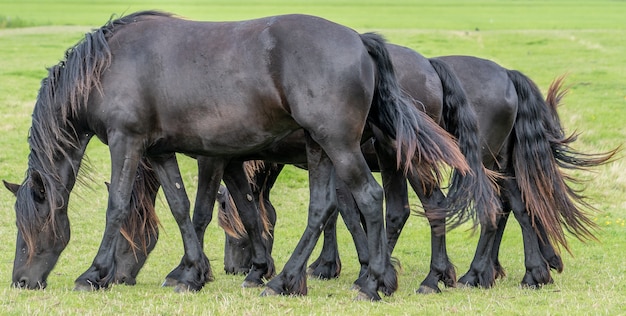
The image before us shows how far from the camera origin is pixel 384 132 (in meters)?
7.61

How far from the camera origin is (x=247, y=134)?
286 inches

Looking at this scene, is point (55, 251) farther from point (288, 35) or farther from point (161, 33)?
point (288, 35)

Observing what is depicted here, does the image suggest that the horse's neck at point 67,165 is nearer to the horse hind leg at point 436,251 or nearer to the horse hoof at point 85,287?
the horse hoof at point 85,287

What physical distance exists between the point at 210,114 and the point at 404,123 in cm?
154

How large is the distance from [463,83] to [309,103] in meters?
2.56

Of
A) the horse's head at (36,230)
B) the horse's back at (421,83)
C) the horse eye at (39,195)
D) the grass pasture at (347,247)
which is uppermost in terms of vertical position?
the horse's back at (421,83)

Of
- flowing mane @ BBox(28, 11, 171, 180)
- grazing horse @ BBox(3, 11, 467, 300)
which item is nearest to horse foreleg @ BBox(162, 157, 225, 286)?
grazing horse @ BBox(3, 11, 467, 300)

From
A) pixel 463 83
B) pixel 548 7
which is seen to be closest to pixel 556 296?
pixel 463 83

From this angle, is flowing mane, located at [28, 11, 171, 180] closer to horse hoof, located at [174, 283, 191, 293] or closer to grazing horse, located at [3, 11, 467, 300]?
grazing horse, located at [3, 11, 467, 300]

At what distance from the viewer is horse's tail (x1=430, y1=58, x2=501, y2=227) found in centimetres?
781

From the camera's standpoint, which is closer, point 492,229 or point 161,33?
point 161,33

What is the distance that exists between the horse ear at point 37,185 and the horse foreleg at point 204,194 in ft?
4.50

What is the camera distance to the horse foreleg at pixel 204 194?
8.30 metres

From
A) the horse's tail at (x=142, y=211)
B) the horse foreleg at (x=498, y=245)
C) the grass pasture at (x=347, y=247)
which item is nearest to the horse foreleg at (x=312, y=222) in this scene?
the grass pasture at (x=347, y=247)
